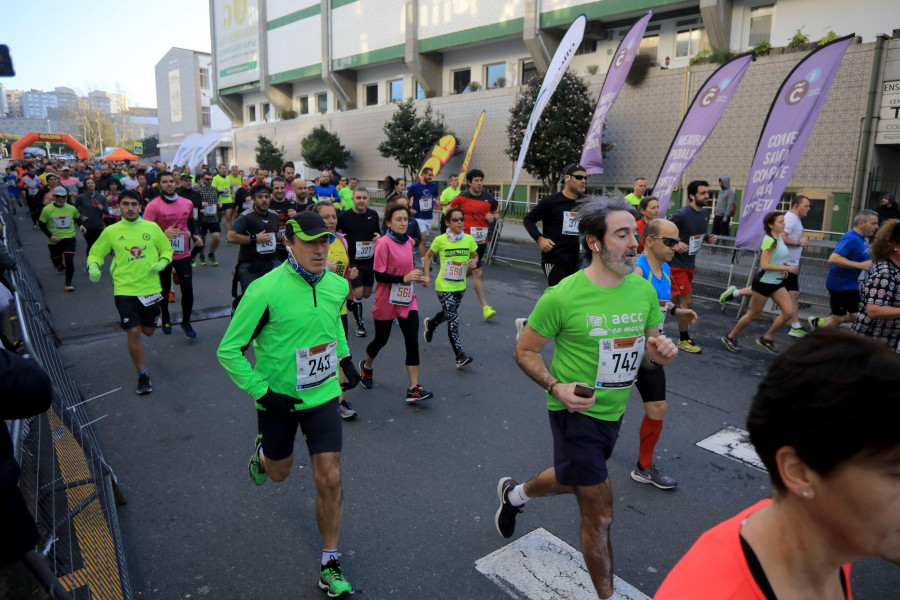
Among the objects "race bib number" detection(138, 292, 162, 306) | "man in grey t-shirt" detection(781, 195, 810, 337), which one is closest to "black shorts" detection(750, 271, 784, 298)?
"man in grey t-shirt" detection(781, 195, 810, 337)

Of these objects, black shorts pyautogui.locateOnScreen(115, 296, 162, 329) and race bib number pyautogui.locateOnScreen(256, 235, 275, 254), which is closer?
black shorts pyautogui.locateOnScreen(115, 296, 162, 329)

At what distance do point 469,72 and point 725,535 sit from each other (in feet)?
98.1

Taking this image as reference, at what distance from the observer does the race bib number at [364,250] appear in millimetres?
7594

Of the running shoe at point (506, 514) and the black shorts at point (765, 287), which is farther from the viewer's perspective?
the black shorts at point (765, 287)

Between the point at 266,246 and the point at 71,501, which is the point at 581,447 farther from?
the point at 266,246

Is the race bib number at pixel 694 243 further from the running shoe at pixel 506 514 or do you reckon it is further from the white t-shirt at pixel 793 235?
the running shoe at pixel 506 514

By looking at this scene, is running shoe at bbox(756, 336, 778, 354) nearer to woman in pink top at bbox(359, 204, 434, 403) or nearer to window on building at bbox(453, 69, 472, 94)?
woman in pink top at bbox(359, 204, 434, 403)

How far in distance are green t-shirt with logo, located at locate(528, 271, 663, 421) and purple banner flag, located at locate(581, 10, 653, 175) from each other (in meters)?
8.66

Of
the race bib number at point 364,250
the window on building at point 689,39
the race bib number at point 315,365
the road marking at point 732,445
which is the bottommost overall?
the road marking at point 732,445

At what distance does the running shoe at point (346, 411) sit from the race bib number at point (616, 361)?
117 inches


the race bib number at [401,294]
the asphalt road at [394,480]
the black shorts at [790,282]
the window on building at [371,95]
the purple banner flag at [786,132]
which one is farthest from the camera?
the window on building at [371,95]

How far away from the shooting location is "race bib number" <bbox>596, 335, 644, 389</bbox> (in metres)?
2.95

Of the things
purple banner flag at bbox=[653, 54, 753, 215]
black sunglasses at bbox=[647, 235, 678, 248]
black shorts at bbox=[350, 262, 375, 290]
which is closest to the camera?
black sunglasses at bbox=[647, 235, 678, 248]

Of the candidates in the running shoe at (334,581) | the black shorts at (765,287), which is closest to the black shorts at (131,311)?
the running shoe at (334,581)
